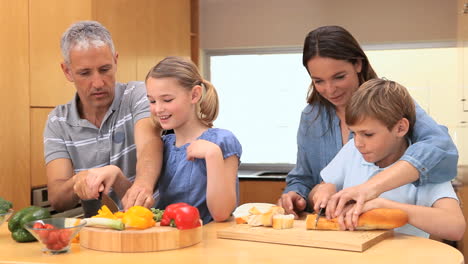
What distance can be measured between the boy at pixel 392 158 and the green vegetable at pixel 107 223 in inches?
22.4

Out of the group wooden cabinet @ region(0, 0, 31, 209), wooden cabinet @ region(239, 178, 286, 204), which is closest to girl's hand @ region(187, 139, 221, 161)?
wooden cabinet @ region(0, 0, 31, 209)

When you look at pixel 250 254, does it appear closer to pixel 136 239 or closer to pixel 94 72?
pixel 136 239

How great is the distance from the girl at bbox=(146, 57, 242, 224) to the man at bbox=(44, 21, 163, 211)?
3.0 inches

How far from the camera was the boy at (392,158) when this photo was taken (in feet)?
5.72

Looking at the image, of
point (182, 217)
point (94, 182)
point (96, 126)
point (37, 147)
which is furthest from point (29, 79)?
point (182, 217)

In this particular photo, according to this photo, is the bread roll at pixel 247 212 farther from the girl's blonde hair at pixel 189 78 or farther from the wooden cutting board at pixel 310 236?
the girl's blonde hair at pixel 189 78

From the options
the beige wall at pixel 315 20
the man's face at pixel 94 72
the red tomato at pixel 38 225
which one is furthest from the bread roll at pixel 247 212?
the beige wall at pixel 315 20

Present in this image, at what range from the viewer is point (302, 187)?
234cm

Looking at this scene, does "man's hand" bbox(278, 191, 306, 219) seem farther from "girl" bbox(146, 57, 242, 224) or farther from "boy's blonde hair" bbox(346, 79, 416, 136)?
"boy's blonde hair" bbox(346, 79, 416, 136)

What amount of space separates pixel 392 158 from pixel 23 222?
3.62 ft

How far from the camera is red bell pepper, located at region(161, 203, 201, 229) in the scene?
1.64 metres

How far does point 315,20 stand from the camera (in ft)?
16.9

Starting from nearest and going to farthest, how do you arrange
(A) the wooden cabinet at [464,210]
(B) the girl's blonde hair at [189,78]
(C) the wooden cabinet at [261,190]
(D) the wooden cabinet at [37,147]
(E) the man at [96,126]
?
(B) the girl's blonde hair at [189,78], (E) the man at [96,126], (D) the wooden cabinet at [37,147], (A) the wooden cabinet at [464,210], (C) the wooden cabinet at [261,190]

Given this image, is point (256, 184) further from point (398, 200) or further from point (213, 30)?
point (398, 200)
